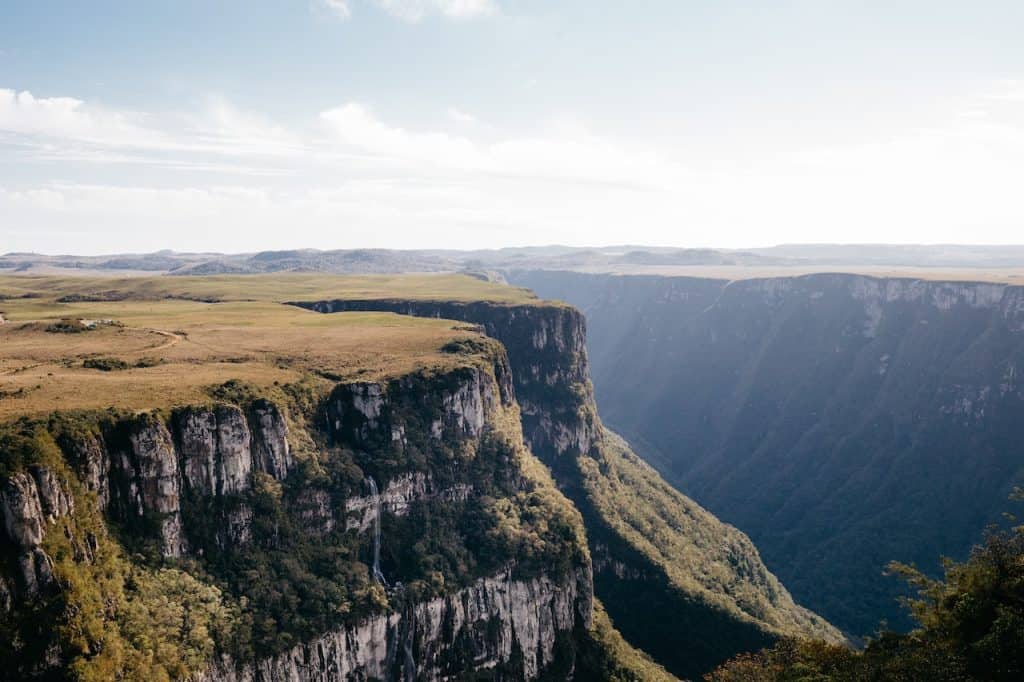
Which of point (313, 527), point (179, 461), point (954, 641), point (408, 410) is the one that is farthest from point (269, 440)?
point (954, 641)

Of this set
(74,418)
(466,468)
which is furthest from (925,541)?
(74,418)

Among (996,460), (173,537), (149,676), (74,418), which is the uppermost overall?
(74,418)

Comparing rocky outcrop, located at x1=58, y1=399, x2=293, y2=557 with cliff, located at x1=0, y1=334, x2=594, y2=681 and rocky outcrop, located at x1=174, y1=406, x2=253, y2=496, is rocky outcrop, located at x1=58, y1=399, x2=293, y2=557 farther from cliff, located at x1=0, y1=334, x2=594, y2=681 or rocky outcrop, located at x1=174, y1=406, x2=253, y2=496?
cliff, located at x1=0, y1=334, x2=594, y2=681

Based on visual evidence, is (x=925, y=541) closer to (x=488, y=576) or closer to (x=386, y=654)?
(x=488, y=576)

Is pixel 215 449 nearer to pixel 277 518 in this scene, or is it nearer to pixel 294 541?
pixel 277 518

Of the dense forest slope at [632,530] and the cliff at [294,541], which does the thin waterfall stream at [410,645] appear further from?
the dense forest slope at [632,530]

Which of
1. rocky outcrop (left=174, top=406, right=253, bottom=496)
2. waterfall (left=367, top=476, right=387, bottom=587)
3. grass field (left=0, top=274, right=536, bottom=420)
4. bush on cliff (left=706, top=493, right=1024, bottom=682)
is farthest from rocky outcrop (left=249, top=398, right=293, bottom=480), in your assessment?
bush on cliff (left=706, top=493, right=1024, bottom=682)
